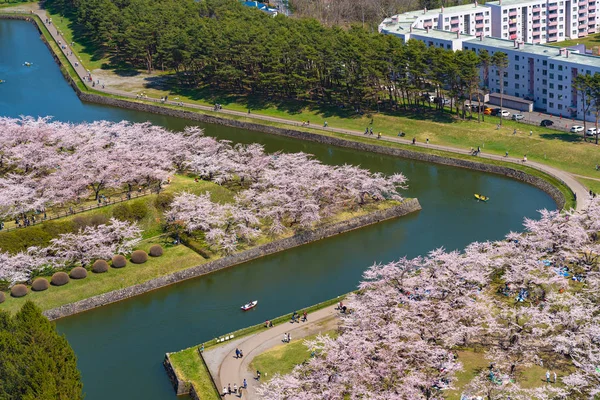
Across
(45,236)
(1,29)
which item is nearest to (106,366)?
(45,236)

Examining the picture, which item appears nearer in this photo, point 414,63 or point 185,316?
point 185,316

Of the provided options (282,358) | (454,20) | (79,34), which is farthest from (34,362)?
(79,34)

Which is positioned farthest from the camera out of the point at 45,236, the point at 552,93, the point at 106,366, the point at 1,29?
the point at 1,29

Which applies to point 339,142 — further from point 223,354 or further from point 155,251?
point 223,354

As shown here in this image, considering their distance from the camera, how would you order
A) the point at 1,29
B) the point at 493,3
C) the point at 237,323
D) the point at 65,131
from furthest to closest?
the point at 1,29
the point at 493,3
the point at 65,131
the point at 237,323

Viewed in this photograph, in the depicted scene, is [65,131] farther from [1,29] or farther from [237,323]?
[1,29]

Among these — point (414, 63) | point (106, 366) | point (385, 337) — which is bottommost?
point (106, 366)

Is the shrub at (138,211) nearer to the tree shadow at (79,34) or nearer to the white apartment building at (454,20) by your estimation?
the white apartment building at (454,20)
